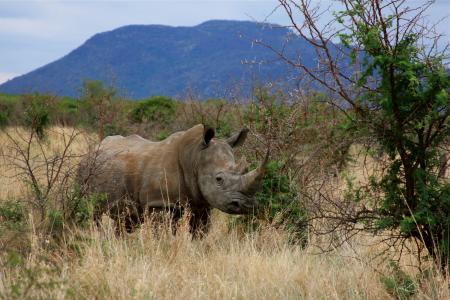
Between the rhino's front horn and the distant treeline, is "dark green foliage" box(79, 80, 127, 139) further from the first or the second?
the rhino's front horn

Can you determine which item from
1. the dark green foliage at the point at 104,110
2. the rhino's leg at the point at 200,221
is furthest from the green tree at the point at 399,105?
the dark green foliage at the point at 104,110

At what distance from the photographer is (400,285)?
18.1 ft

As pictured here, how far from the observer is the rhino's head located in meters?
6.88

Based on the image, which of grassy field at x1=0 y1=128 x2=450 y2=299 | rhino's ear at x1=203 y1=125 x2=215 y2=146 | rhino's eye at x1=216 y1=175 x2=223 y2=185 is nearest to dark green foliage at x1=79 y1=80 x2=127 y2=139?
rhino's ear at x1=203 y1=125 x2=215 y2=146

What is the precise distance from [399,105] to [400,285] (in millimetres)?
1267

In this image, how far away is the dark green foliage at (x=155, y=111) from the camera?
22.0m

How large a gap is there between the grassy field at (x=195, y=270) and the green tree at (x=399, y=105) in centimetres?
41

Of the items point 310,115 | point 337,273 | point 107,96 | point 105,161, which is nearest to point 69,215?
point 105,161

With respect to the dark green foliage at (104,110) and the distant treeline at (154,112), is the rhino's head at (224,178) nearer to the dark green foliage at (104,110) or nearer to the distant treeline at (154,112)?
the distant treeline at (154,112)

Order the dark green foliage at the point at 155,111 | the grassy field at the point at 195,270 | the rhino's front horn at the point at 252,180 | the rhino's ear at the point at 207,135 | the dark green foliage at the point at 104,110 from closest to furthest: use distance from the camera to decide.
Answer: the grassy field at the point at 195,270, the rhino's front horn at the point at 252,180, the rhino's ear at the point at 207,135, the dark green foliage at the point at 104,110, the dark green foliage at the point at 155,111

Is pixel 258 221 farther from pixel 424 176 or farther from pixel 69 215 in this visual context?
pixel 424 176

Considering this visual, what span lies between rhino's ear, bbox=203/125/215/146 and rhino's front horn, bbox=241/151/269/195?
590 mm

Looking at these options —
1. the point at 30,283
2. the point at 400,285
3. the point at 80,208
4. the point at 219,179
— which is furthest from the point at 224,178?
the point at 30,283

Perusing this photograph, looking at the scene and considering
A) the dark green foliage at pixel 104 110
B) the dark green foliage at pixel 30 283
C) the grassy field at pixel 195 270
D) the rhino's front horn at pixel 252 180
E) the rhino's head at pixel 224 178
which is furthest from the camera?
the dark green foliage at pixel 104 110
